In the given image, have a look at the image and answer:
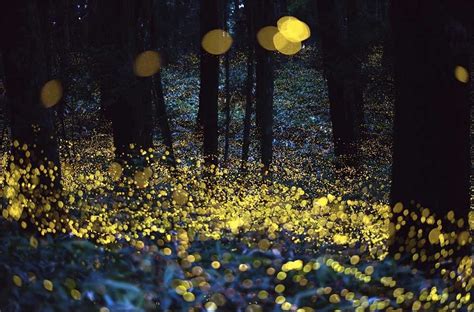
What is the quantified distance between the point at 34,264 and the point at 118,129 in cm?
814

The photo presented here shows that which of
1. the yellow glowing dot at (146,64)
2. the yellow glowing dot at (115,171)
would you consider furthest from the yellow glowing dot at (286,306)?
the yellow glowing dot at (146,64)

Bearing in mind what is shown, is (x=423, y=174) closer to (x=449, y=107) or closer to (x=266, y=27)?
(x=449, y=107)

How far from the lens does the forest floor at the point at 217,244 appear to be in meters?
3.22

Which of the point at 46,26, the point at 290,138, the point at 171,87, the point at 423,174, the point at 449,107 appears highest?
the point at 171,87

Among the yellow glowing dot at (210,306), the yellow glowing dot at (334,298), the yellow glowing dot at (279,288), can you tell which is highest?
the yellow glowing dot at (279,288)

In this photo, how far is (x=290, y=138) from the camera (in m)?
25.5

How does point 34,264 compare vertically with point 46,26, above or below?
below

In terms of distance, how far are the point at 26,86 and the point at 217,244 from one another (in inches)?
Result: 146

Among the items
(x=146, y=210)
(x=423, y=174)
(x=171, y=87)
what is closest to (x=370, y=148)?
(x=146, y=210)

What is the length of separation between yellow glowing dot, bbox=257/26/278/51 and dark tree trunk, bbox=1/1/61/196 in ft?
28.7

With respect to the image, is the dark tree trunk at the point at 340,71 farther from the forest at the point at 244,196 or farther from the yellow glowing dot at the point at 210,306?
the yellow glowing dot at the point at 210,306

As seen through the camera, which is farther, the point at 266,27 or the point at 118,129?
the point at 266,27

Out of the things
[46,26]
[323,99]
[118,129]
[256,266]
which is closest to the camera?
→ [256,266]

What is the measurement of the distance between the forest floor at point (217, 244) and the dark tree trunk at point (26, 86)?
2.09ft
